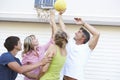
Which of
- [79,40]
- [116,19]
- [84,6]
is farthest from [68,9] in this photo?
[79,40]

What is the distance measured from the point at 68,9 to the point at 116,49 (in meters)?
1.38

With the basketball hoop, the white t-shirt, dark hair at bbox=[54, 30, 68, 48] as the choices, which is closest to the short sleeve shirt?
dark hair at bbox=[54, 30, 68, 48]

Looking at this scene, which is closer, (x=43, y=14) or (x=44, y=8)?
(x=44, y=8)

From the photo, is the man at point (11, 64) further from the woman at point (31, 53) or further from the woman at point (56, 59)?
the woman at point (31, 53)

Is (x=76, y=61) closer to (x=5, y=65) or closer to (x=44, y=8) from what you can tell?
(x=5, y=65)

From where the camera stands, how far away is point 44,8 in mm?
7523

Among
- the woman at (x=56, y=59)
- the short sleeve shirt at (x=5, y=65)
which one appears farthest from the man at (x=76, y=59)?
the short sleeve shirt at (x=5, y=65)

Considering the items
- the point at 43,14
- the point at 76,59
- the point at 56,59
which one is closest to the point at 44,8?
the point at 43,14

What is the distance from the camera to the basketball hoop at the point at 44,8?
293 inches

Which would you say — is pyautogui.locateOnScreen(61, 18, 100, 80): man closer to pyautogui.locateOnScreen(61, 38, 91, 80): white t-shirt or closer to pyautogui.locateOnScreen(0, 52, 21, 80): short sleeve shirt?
pyautogui.locateOnScreen(61, 38, 91, 80): white t-shirt

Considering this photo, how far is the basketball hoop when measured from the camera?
293 inches

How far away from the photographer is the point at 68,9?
8578mm

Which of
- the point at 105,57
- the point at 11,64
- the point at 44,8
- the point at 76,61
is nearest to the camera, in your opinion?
the point at 11,64

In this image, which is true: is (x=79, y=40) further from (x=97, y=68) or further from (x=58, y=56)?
(x=97, y=68)
